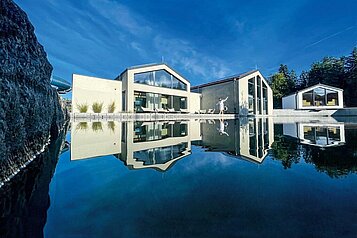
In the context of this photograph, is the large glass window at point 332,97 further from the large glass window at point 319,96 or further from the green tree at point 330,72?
the green tree at point 330,72

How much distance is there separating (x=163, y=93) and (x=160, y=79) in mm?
1464

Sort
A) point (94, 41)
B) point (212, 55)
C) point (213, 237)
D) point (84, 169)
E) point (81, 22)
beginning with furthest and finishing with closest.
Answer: point (212, 55)
point (94, 41)
point (81, 22)
point (84, 169)
point (213, 237)

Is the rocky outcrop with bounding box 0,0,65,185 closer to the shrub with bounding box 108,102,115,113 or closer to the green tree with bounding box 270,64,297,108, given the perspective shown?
the shrub with bounding box 108,102,115,113

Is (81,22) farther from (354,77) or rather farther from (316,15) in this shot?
(354,77)

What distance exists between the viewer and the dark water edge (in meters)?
1.09

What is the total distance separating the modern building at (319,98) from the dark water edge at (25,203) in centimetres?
2893

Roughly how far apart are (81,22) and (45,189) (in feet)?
114

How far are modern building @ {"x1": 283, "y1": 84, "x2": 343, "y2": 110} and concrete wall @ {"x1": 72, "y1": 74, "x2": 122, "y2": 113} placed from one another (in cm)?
2351

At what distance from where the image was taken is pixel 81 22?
28.9m

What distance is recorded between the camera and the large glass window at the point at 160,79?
1656 cm

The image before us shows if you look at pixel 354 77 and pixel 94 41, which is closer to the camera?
pixel 354 77

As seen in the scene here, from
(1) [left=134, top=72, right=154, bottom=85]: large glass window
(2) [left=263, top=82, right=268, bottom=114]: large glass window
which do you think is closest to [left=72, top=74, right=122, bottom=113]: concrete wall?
(1) [left=134, top=72, right=154, bottom=85]: large glass window

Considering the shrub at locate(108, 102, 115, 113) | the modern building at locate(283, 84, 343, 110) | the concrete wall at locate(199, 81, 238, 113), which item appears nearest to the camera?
the shrub at locate(108, 102, 115, 113)

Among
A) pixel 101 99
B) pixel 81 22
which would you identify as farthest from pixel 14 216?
pixel 81 22
